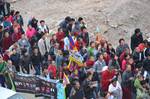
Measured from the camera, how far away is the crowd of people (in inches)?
669

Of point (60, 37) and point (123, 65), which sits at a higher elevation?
point (60, 37)

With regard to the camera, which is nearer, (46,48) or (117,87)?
(117,87)

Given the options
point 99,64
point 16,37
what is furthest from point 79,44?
point 16,37

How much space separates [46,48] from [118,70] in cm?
315

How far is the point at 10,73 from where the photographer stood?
18.1 meters

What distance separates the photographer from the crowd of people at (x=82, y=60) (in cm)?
1700

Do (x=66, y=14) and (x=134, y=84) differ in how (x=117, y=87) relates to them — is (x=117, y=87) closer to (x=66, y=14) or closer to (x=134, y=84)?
(x=134, y=84)

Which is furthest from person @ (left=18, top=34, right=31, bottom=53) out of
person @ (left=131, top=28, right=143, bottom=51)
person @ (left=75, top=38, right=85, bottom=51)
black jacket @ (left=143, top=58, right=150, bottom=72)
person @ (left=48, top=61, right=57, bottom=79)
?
black jacket @ (left=143, top=58, right=150, bottom=72)


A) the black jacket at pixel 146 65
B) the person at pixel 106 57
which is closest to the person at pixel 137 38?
the person at pixel 106 57

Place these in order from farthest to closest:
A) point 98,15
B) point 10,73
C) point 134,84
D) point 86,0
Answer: point 86,0
point 98,15
point 10,73
point 134,84

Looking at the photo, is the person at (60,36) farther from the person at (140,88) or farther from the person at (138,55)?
the person at (140,88)

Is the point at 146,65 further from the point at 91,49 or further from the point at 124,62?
the point at 91,49

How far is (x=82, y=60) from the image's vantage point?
60.0ft

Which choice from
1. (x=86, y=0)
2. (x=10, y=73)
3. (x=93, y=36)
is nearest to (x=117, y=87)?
(x=10, y=73)
